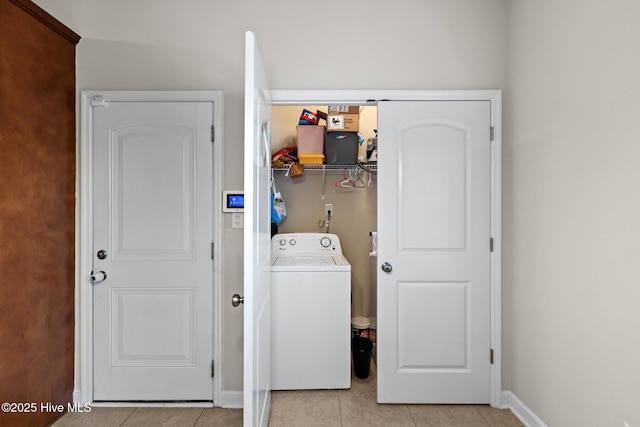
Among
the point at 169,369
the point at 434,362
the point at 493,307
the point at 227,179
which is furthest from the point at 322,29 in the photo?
the point at 169,369

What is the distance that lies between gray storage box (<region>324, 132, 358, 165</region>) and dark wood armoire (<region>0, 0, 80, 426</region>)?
5.85 feet

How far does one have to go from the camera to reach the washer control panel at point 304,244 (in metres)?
3.02

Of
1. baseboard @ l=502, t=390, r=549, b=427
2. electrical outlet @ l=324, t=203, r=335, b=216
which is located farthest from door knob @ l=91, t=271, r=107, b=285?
baseboard @ l=502, t=390, r=549, b=427

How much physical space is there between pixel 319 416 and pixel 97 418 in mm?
1337

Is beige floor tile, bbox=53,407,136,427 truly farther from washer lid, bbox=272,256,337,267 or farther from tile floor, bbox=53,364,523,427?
washer lid, bbox=272,256,337,267

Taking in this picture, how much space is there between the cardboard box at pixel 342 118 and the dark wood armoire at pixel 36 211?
5.78ft

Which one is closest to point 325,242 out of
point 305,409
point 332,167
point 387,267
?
point 332,167

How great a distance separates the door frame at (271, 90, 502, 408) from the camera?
7.16 ft

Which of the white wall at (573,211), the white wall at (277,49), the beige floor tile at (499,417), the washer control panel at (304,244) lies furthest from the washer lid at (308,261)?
the beige floor tile at (499,417)

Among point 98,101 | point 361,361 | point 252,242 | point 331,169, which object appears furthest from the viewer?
point 331,169

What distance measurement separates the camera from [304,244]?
3078 mm

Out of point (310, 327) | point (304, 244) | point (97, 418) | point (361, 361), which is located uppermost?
point (304, 244)

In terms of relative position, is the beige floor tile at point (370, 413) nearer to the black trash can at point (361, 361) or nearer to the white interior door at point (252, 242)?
the black trash can at point (361, 361)

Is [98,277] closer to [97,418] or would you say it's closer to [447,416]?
[97,418]
